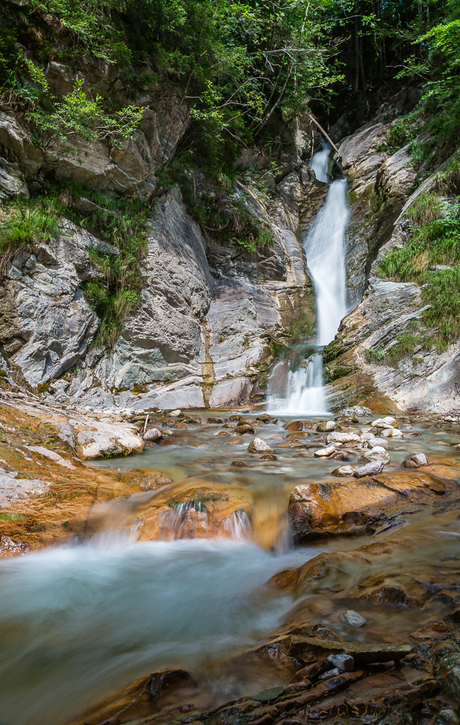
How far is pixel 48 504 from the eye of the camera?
3.07m

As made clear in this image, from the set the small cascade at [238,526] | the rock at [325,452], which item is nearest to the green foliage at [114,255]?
the rock at [325,452]

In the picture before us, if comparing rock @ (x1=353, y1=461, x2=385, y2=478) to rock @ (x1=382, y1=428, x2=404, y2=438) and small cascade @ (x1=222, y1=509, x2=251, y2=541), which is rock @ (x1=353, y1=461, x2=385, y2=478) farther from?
rock @ (x1=382, y1=428, x2=404, y2=438)

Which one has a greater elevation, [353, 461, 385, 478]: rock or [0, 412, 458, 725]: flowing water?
[353, 461, 385, 478]: rock

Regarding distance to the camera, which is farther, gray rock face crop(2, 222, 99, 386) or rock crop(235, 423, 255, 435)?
gray rock face crop(2, 222, 99, 386)

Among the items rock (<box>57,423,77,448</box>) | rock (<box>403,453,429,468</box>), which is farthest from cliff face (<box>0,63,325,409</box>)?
rock (<box>403,453,429,468</box>)

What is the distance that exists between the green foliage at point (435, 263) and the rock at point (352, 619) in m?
7.43

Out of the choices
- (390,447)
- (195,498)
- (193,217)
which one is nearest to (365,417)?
(390,447)

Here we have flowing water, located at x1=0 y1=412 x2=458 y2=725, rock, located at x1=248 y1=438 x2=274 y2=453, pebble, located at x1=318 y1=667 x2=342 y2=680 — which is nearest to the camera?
pebble, located at x1=318 y1=667 x2=342 y2=680

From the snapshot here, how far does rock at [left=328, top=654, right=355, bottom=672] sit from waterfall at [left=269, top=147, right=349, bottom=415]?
722cm

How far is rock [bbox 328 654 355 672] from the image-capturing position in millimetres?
1248

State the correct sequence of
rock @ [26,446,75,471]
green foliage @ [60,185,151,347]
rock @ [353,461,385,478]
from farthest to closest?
1. green foliage @ [60,185,151,347]
2. rock @ [26,446,75,471]
3. rock @ [353,461,385,478]

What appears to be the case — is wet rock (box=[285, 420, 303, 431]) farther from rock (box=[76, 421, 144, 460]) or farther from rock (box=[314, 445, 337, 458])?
rock (box=[76, 421, 144, 460])

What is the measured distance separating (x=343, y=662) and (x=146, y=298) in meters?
9.33

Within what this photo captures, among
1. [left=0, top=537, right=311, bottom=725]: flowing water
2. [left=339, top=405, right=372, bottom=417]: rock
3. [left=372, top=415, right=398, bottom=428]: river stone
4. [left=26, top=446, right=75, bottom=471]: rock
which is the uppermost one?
[left=339, top=405, right=372, bottom=417]: rock
